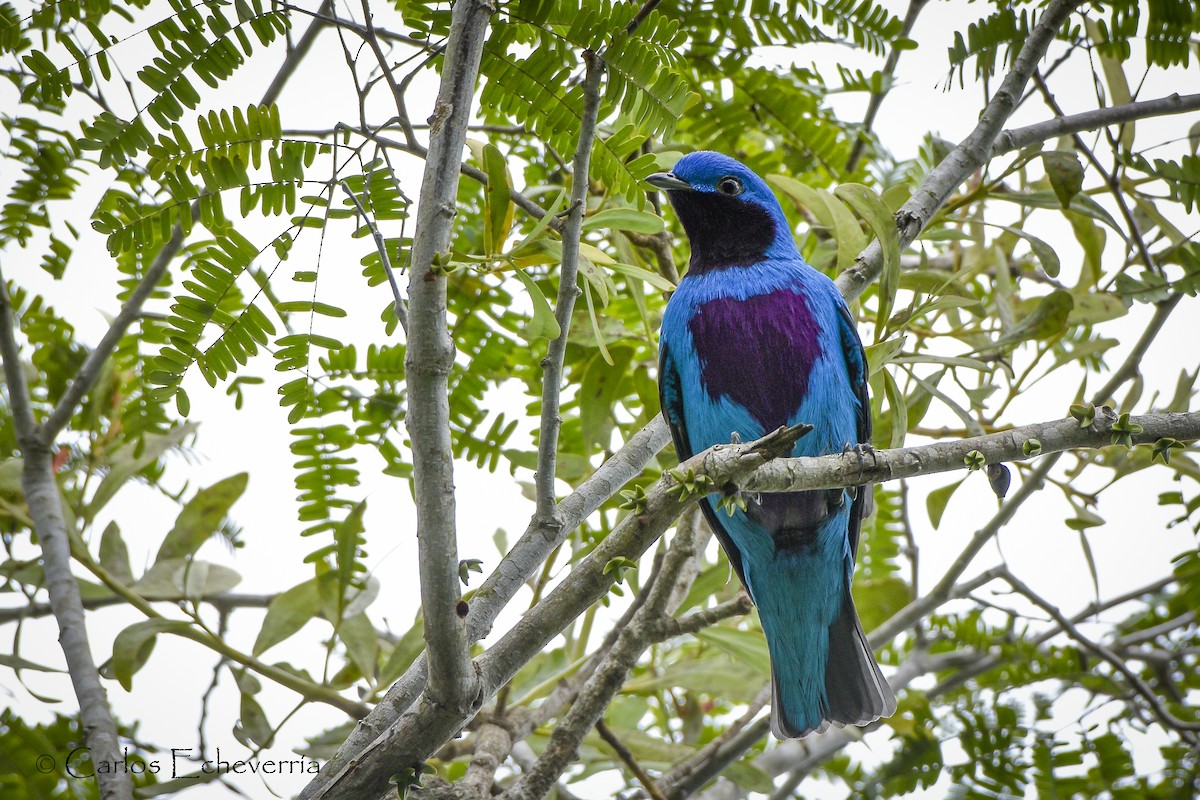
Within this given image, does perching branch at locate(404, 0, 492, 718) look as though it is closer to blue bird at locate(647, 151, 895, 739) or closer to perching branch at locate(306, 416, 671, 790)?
perching branch at locate(306, 416, 671, 790)

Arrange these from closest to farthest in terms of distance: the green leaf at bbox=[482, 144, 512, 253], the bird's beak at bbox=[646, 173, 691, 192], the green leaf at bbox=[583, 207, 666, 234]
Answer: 1. the green leaf at bbox=[482, 144, 512, 253]
2. the green leaf at bbox=[583, 207, 666, 234]
3. the bird's beak at bbox=[646, 173, 691, 192]

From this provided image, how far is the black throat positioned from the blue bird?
23cm

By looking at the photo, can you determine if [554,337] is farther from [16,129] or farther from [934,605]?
[16,129]

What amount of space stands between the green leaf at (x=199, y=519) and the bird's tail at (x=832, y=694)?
189cm

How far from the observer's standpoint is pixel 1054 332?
138 inches

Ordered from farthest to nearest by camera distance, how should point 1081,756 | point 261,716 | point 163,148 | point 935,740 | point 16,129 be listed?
point 935,740 < point 1081,756 < point 16,129 < point 261,716 < point 163,148

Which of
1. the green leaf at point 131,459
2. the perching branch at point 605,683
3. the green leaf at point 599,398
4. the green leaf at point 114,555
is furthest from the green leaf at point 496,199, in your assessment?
the green leaf at point 114,555

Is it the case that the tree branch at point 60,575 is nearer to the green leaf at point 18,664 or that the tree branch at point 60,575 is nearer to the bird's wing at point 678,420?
the green leaf at point 18,664

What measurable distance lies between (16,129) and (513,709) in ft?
8.46

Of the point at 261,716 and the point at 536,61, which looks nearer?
the point at 536,61

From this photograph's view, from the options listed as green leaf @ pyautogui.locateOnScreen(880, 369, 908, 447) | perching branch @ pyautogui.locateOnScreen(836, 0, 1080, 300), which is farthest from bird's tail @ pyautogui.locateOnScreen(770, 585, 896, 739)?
perching branch @ pyautogui.locateOnScreen(836, 0, 1080, 300)

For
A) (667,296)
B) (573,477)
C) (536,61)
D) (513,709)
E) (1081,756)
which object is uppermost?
(667,296)

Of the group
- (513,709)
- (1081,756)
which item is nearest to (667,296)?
(513,709)

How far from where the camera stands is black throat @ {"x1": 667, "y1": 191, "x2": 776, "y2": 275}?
396cm
